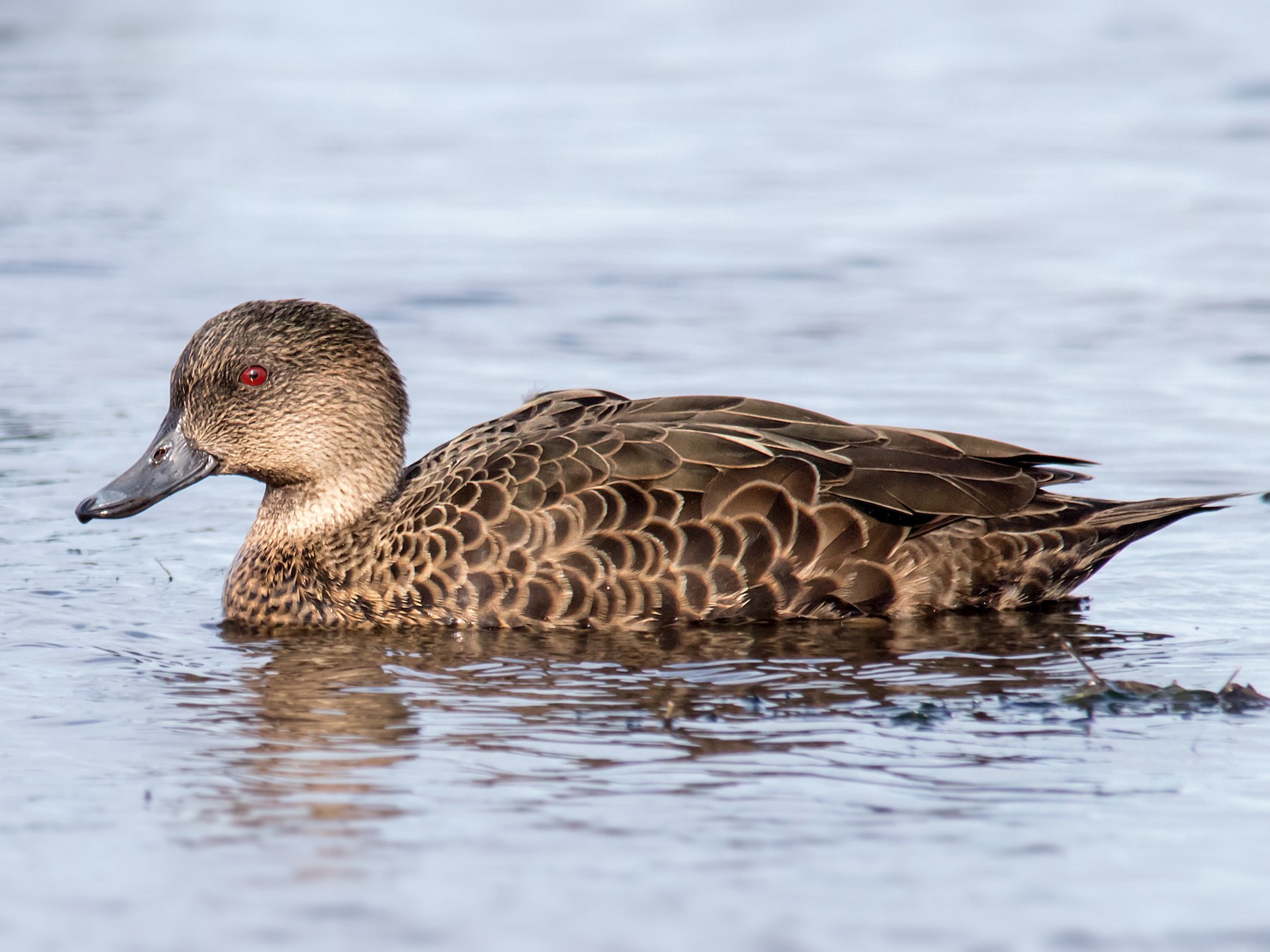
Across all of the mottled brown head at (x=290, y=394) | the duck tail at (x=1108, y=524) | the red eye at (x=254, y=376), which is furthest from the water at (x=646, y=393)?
→ the red eye at (x=254, y=376)

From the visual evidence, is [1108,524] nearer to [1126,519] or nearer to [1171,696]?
[1126,519]

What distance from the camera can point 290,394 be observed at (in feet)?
26.8

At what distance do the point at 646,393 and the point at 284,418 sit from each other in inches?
128

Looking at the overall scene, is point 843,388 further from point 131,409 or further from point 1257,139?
point 1257,139

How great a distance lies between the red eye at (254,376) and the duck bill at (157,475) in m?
0.32

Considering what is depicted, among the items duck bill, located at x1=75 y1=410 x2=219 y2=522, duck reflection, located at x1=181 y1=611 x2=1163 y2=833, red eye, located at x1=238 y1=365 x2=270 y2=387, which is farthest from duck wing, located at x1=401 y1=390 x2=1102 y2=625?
duck bill, located at x1=75 y1=410 x2=219 y2=522

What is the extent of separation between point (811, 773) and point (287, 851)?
64.6 inches

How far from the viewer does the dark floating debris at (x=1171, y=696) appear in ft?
21.4

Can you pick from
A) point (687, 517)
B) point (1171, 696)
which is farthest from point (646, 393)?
point (1171, 696)

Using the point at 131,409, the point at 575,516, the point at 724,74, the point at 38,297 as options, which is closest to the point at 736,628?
the point at 575,516

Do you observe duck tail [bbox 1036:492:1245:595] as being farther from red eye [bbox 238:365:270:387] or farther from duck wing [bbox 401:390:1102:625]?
red eye [bbox 238:365:270:387]

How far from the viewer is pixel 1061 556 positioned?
800 cm

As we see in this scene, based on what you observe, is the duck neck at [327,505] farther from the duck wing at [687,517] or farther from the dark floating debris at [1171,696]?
the dark floating debris at [1171,696]

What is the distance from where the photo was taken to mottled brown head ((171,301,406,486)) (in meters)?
8.09
